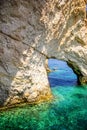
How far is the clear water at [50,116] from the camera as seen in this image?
1035 centimetres

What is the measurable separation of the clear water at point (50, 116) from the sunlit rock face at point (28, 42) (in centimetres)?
89

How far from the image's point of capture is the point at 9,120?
36.0ft

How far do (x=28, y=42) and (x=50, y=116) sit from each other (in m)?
4.29

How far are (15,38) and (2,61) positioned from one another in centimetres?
146

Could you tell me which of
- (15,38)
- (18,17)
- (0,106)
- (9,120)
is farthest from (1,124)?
(18,17)

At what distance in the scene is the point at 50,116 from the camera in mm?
11750

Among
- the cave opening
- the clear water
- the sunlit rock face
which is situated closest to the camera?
the clear water

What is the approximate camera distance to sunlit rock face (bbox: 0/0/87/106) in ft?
40.0

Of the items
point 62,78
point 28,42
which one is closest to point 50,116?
A: point 28,42

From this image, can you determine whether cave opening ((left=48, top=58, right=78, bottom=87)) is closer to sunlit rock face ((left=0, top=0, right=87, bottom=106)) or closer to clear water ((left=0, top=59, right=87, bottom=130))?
clear water ((left=0, top=59, right=87, bottom=130))

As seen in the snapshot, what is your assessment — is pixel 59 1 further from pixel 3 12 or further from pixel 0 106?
pixel 0 106

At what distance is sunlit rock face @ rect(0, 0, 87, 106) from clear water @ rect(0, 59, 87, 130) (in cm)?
89

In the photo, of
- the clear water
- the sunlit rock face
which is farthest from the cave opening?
the sunlit rock face

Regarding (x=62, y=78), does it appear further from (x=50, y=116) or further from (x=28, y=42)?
(x=50, y=116)
